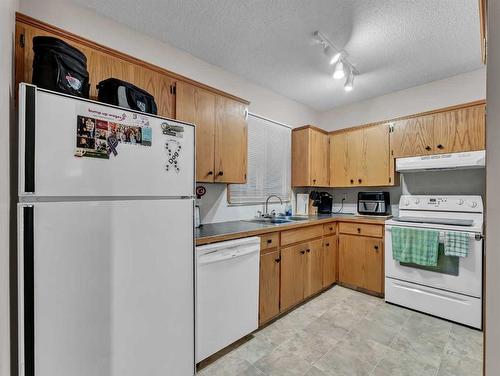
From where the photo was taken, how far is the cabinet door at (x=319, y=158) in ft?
11.2

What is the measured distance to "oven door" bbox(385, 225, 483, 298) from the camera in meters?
2.15

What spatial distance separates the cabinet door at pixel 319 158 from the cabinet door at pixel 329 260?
84 centimetres

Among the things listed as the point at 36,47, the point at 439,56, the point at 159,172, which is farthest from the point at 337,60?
the point at 36,47

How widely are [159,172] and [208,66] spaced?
1756mm

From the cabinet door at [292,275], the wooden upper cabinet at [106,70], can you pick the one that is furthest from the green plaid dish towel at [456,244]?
the wooden upper cabinet at [106,70]

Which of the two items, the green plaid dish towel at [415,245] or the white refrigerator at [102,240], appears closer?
the white refrigerator at [102,240]

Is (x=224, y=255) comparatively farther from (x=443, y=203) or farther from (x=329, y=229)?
(x=443, y=203)

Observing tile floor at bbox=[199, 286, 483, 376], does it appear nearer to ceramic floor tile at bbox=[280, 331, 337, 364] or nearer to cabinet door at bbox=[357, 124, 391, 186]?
ceramic floor tile at bbox=[280, 331, 337, 364]

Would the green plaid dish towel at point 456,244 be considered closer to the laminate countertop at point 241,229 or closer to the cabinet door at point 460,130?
the laminate countertop at point 241,229

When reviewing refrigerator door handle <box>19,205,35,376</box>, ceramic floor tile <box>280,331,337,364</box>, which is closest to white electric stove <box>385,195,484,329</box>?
ceramic floor tile <box>280,331,337,364</box>

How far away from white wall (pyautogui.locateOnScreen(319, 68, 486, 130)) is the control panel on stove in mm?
1159

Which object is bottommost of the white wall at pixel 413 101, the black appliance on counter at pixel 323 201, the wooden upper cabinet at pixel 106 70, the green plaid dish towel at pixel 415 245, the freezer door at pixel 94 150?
the green plaid dish towel at pixel 415 245

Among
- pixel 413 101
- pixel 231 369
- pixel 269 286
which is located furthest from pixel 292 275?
pixel 413 101

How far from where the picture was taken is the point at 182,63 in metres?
2.36
